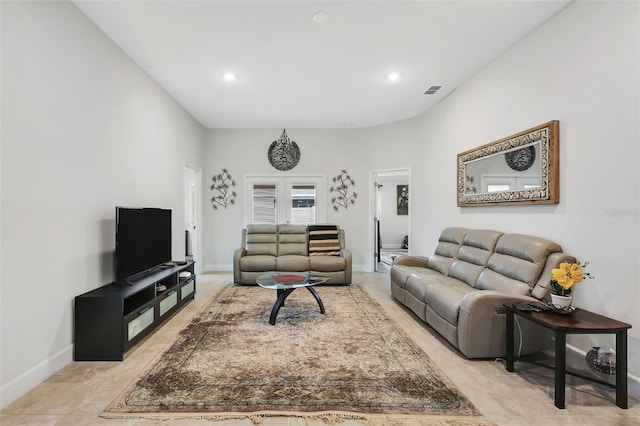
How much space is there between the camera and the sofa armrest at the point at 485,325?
2.34 meters

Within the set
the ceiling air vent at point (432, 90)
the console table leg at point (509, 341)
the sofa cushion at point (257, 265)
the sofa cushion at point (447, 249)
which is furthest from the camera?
the sofa cushion at point (257, 265)

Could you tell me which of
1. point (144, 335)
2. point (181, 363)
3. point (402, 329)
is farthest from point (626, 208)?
point (144, 335)

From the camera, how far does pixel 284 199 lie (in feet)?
19.7

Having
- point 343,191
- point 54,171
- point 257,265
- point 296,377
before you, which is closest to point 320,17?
point 54,171

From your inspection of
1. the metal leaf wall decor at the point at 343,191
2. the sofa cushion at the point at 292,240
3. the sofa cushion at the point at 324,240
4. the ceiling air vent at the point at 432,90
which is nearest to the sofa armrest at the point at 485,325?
the ceiling air vent at the point at 432,90

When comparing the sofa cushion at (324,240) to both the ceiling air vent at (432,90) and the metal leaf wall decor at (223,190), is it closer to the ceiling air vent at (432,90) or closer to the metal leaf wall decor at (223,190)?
the metal leaf wall decor at (223,190)

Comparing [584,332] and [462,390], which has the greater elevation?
[584,332]

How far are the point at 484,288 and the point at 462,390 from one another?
1.15m

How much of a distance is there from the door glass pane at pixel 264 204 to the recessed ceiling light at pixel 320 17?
3717mm

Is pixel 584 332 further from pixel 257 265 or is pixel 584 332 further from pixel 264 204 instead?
pixel 264 204

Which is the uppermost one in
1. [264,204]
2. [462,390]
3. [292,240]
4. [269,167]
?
[269,167]

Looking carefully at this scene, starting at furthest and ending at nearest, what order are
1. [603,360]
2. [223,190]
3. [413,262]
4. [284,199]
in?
[284,199] → [223,190] → [413,262] → [603,360]

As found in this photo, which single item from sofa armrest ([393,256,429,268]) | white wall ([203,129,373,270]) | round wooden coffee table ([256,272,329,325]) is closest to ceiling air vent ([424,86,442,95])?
white wall ([203,129,373,270])

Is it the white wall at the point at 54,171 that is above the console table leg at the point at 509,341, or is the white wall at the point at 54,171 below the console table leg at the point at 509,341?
above
